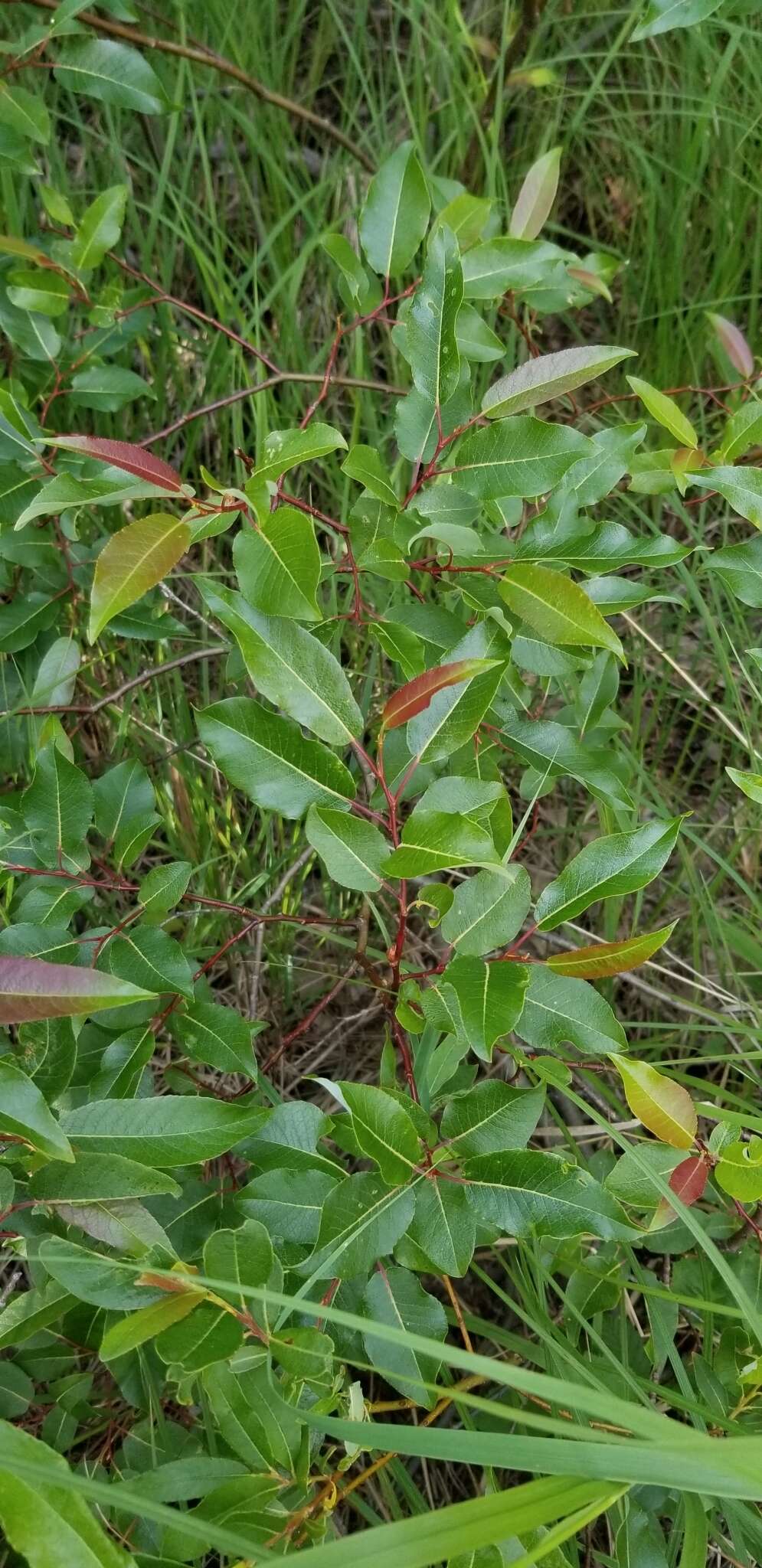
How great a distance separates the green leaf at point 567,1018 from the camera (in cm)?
77

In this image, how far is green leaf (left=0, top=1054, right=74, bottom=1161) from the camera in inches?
25.2

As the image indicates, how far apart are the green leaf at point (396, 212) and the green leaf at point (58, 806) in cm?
56

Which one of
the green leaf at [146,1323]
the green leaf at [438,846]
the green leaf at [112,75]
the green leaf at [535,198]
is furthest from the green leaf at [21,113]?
the green leaf at [146,1323]

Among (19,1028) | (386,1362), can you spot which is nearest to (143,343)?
(19,1028)

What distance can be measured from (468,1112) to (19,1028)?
1.12ft

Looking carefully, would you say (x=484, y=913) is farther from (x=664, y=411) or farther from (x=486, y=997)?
(x=664, y=411)

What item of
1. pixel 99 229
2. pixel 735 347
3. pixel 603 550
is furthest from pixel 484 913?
pixel 99 229

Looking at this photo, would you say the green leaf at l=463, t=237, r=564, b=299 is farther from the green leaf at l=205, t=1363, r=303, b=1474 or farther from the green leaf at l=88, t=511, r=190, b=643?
the green leaf at l=205, t=1363, r=303, b=1474

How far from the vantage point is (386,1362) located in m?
0.75

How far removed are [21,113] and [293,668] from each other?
0.88 meters

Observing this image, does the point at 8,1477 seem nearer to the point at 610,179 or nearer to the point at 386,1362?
the point at 386,1362

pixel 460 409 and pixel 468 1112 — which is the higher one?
pixel 460 409

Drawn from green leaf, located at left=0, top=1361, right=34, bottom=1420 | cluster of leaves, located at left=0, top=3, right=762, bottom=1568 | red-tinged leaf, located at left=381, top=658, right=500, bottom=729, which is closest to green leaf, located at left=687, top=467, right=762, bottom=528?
cluster of leaves, located at left=0, top=3, right=762, bottom=1568

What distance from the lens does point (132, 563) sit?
0.73 metres
